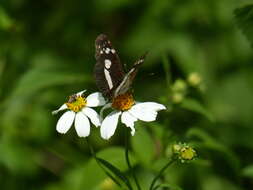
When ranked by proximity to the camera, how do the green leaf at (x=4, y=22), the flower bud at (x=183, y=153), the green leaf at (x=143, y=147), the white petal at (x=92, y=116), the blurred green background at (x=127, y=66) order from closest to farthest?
the flower bud at (x=183, y=153), the white petal at (x=92, y=116), the green leaf at (x=143, y=147), the green leaf at (x=4, y=22), the blurred green background at (x=127, y=66)

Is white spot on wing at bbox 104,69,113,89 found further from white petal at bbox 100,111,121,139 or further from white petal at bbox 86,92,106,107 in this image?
white petal at bbox 100,111,121,139

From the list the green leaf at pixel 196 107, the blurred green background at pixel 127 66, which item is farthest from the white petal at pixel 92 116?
the blurred green background at pixel 127 66

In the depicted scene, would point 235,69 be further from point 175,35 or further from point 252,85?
point 175,35

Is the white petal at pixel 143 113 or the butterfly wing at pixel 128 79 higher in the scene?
the butterfly wing at pixel 128 79

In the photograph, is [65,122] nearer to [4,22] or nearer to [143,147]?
[143,147]

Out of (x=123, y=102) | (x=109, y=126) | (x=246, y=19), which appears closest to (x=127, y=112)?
(x=123, y=102)

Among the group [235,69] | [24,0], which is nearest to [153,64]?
[235,69]

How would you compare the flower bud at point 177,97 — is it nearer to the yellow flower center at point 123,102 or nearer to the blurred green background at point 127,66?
the blurred green background at point 127,66
